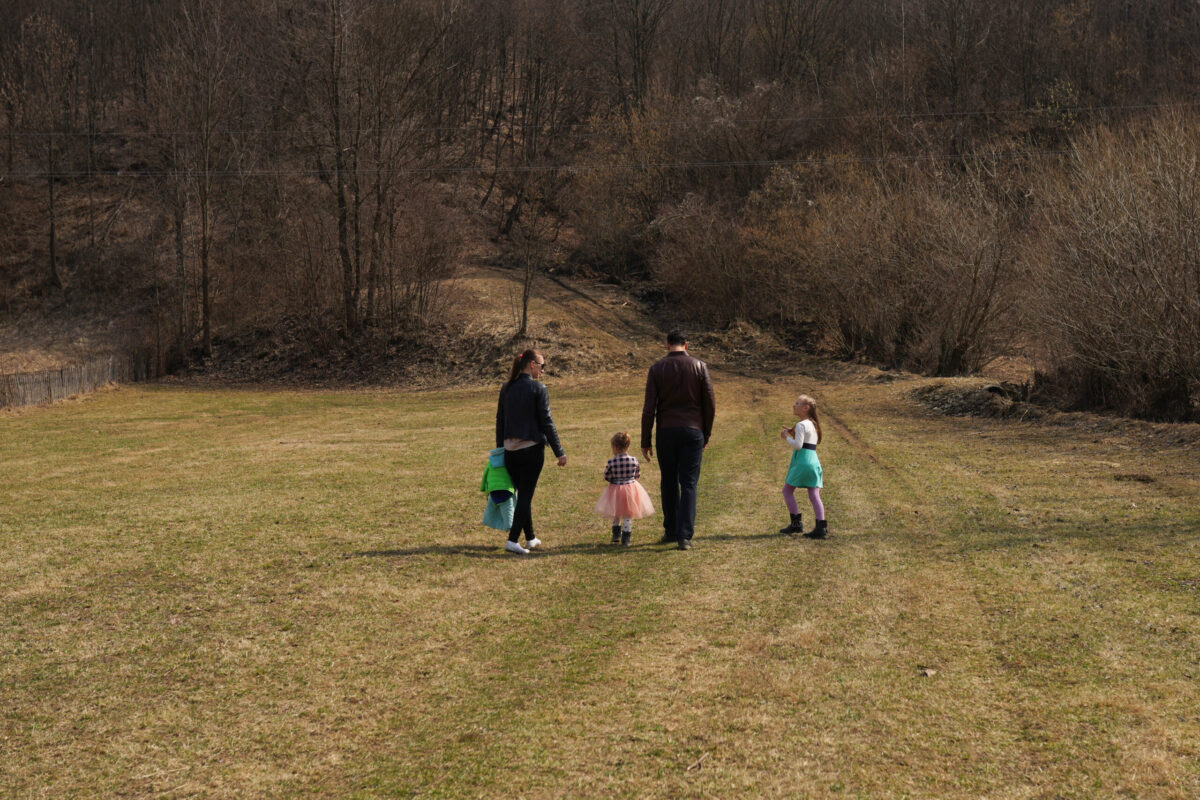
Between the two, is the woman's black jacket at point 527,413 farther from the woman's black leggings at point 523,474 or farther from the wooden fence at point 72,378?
the wooden fence at point 72,378

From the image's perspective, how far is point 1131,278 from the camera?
22156 mm

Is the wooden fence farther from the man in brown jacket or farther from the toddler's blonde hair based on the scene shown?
the man in brown jacket

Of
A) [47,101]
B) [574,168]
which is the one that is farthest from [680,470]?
[47,101]

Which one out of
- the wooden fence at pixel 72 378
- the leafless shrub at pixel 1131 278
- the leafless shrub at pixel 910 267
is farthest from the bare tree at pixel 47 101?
the leafless shrub at pixel 1131 278

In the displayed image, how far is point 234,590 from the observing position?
8938 millimetres

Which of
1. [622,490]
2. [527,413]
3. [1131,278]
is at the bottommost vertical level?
[622,490]

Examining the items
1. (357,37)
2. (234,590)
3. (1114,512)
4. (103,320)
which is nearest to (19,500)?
(234,590)

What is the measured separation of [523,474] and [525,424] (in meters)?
0.61

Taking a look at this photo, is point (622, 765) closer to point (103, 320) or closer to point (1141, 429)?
point (1141, 429)

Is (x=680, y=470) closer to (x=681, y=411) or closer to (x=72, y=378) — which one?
(x=681, y=411)

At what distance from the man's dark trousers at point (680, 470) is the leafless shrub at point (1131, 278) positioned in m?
16.0

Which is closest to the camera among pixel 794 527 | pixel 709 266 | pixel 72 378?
pixel 794 527

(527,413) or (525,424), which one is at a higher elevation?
(527,413)

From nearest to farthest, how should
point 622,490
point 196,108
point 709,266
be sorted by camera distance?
point 622,490 → point 196,108 → point 709,266
